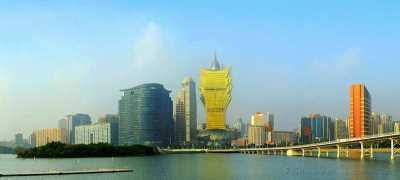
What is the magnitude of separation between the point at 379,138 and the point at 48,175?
69.7m

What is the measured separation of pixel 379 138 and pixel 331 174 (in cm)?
4713

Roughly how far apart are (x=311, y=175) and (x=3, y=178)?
1552 inches

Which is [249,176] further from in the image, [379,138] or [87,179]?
[379,138]

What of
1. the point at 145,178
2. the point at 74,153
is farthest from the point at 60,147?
the point at 145,178

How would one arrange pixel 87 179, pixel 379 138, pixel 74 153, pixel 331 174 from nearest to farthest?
pixel 87 179 → pixel 331 174 → pixel 379 138 → pixel 74 153

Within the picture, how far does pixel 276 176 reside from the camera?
8438cm

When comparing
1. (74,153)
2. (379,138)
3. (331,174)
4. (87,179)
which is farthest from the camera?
(74,153)

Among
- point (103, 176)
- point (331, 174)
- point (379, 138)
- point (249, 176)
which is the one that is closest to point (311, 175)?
point (331, 174)

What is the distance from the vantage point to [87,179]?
A: 8000 centimetres

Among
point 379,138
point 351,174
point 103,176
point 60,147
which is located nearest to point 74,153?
point 60,147

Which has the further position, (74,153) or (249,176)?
(74,153)

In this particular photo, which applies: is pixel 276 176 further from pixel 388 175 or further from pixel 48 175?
pixel 48 175

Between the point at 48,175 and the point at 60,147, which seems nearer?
the point at 48,175

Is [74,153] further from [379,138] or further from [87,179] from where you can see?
[87,179]
